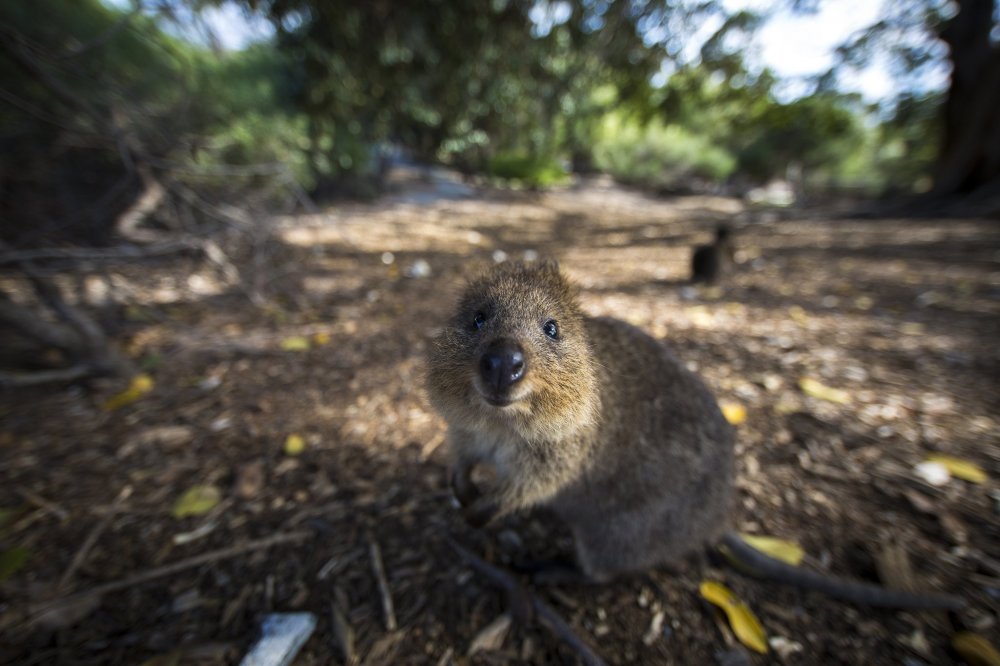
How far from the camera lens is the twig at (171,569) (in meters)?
1.68

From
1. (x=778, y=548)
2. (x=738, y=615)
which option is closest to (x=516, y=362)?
(x=738, y=615)

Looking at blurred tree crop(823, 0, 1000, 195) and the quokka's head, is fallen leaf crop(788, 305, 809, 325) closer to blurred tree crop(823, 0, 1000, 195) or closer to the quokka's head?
the quokka's head

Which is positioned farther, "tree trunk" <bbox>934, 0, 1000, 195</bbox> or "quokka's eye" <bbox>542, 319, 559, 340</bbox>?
"tree trunk" <bbox>934, 0, 1000, 195</bbox>

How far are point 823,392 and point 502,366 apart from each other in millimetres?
2883

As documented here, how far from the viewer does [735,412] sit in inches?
110

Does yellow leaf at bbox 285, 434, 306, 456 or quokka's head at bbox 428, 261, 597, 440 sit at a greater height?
quokka's head at bbox 428, 261, 597, 440

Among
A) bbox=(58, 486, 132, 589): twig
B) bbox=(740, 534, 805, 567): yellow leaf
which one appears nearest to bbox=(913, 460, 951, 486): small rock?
bbox=(740, 534, 805, 567): yellow leaf

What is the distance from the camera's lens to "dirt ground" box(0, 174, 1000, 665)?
1633mm

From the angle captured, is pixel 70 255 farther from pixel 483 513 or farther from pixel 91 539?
pixel 483 513

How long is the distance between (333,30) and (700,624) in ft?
21.6

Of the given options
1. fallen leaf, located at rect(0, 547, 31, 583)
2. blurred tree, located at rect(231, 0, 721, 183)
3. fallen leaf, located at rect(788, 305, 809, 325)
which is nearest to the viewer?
fallen leaf, located at rect(0, 547, 31, 583)

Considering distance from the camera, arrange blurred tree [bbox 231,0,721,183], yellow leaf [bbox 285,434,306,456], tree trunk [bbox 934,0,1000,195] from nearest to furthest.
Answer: yellow leaf [bbox 285,434,306,456] → blurred tree [bbox 231,0,721,183] → tree trunk [bbox 934,0,1000,195]

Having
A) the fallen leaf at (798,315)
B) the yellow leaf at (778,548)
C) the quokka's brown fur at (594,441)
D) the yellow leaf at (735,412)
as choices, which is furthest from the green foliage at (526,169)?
the yellow leaf at (778,548)

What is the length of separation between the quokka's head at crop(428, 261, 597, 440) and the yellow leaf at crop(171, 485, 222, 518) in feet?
4.86
